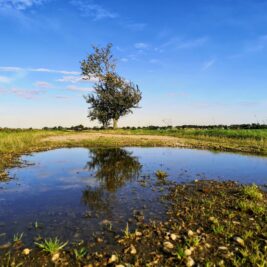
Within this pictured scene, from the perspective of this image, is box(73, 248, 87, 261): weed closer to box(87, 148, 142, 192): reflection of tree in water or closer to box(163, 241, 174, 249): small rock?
box(163, 241, 174, 249): small rock

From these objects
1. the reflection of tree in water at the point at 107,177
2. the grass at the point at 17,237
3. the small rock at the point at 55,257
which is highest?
the reflection of tree in water at the point at 107,177

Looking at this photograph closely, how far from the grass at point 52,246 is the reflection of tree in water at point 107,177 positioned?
348cm

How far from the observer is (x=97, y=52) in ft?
256

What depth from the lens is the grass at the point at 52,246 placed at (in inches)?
305

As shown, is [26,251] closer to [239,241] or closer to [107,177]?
[239,241]

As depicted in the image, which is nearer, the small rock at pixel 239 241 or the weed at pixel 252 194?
the small rock at pixel 239 241

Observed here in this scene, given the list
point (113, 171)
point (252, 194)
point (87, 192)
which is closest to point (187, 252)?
point (252, 194)

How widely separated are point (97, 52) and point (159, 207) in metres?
71.4

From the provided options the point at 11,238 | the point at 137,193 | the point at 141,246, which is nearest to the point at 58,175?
the point at 137,193

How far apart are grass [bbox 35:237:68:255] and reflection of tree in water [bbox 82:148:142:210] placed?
348 centimetres

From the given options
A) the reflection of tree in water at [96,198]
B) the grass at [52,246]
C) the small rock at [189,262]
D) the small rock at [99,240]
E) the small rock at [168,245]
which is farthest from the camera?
the reflection of tree in water at [96,198]

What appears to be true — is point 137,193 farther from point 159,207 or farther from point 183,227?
point 183,227

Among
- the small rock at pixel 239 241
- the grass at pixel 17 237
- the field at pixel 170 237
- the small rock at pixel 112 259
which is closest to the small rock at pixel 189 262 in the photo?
the field at pixel 170 237

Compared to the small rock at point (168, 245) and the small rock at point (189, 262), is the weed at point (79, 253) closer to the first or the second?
the small rock at point (168, 245)
